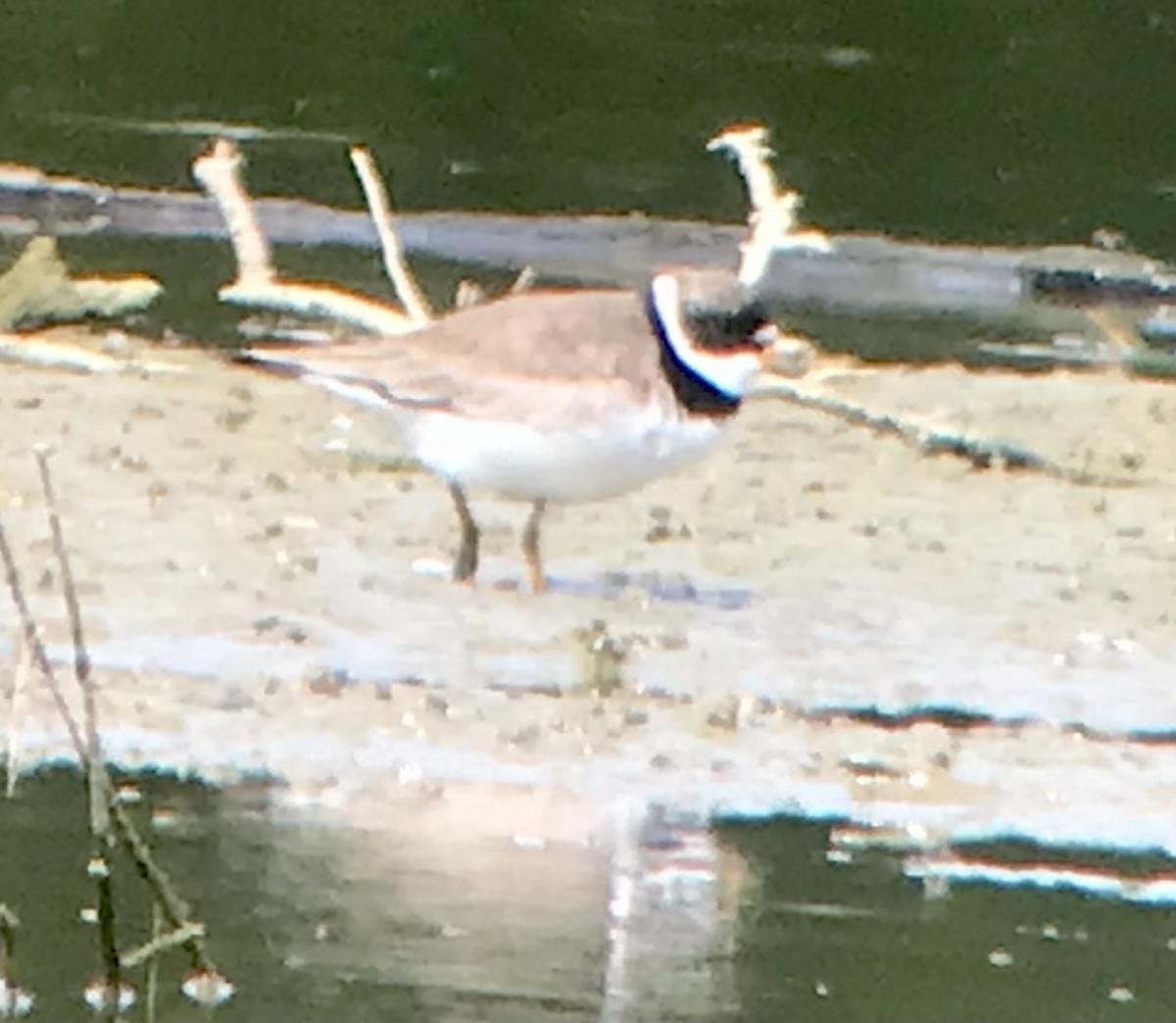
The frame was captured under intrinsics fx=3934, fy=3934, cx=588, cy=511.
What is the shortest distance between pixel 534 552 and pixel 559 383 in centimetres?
40

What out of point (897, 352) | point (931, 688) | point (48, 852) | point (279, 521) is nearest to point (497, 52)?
point (897, 352)

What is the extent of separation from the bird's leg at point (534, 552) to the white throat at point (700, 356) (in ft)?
1.34

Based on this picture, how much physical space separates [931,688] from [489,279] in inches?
168

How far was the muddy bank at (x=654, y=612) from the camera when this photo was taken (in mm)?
6590

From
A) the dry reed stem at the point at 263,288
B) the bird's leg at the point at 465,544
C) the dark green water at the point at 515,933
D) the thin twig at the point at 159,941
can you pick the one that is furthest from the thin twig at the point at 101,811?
the dry reed stem at the point at 263,288

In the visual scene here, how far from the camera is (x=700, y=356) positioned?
7.70 meters

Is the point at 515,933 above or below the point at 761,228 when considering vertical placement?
below

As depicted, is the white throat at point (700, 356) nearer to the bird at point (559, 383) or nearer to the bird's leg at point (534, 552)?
the bird at point (559, 383)

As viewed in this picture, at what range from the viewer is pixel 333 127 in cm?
1384

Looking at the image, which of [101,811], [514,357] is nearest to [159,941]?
[101,811]

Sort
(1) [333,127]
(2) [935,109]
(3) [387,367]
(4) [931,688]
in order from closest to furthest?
(4) [931,688] → (3) [387,367] → (1) [333,127] → (2) [935,109]

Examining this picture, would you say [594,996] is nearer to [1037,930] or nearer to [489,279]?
[1037,930]

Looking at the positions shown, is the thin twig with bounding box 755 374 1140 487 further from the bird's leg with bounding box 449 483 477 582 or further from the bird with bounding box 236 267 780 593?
the bird's leg with bounding box 449 483 477 582

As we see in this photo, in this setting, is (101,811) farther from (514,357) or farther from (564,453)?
(514,357)
